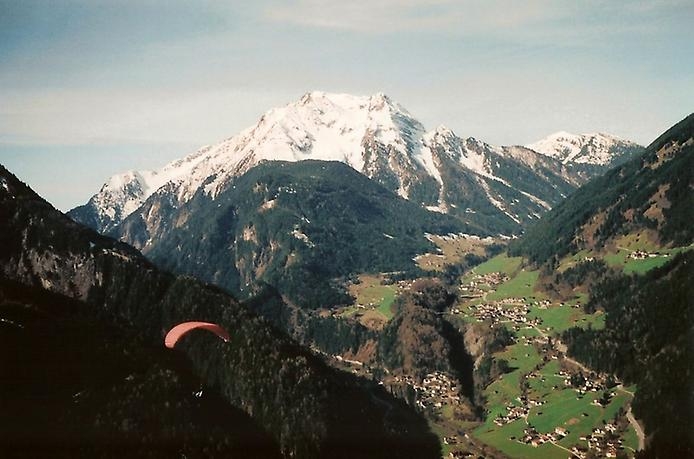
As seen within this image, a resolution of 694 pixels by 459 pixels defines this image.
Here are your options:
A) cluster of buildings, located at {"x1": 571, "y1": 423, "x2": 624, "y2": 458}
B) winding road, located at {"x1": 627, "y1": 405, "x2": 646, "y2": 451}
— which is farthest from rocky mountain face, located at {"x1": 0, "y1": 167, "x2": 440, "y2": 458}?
winding road, located at {"x1": 627, "y1": 405, "x2": 646, "y2": 451}

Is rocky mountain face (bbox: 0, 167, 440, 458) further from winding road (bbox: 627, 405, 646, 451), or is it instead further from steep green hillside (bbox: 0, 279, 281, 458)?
winding road (bbox: 627, 405, 646, 451)

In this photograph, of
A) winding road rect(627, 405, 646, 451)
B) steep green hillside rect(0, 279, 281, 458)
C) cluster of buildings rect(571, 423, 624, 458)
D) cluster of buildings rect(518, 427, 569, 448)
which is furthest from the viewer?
cluster of buildings rect(518, 427, 569, 448)

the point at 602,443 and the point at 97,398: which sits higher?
the point at 97,398

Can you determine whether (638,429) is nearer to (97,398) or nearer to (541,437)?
(541,437)

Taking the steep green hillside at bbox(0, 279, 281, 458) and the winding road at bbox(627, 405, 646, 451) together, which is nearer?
the steep green hillside at bbox(0, 279, 281, 458)

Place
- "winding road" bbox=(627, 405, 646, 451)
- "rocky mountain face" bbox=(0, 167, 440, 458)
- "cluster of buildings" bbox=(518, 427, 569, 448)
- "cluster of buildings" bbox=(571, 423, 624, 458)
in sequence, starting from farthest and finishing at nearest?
1. "cluster of buildings" bbox=(518, 427, 569, 448)
2. "winding road" bbox=(627, 405, 646, 451)
3. "cluster of buildings" bbox=(571, 423, 624, 458)
4. "rocky mountain face" bbox=(0, 167, 440, 458)

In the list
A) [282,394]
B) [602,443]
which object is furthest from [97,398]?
[602,443]

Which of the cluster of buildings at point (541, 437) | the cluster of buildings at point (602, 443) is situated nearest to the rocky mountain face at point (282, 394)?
the cluster of buildings at point (541, 437)

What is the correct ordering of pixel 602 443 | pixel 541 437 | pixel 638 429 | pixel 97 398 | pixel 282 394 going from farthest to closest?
pixel 541 437 < pixel 282 394 < pixel 638 429 < pixel 602 443 < pixel 97 398

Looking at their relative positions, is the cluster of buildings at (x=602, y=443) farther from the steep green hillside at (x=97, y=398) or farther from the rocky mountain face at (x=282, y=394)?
the steep green hillside at (x=97, y=398)

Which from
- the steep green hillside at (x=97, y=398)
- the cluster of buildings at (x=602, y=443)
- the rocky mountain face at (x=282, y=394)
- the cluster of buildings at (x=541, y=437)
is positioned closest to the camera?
the steep green hillside at (x=97, y=398)


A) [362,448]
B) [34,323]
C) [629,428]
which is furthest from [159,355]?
[629,428]
